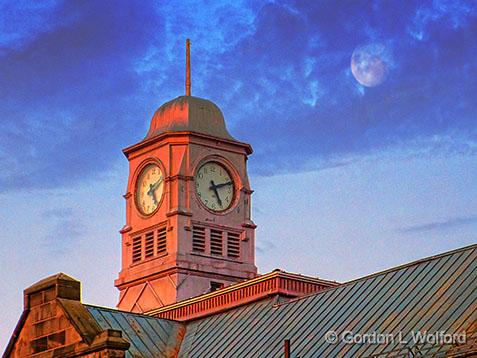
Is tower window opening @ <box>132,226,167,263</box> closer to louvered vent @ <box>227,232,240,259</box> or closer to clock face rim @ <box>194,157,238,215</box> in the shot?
clock face rim @ <box>194,157,238,215</box>

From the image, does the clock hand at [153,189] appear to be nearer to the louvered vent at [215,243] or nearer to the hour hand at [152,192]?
the hour hand at [152,192]

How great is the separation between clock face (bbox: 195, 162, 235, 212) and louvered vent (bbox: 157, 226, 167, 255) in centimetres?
330

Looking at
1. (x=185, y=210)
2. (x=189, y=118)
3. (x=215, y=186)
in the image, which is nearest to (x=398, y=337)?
(x=185, y=210)

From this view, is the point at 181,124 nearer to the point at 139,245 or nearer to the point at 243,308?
the point at 139,245

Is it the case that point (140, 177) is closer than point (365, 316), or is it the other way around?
point (365, 316)

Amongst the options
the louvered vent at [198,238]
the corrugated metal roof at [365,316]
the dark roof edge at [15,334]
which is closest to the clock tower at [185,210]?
the louvered vent at [198,238]

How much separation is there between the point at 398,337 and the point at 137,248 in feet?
150

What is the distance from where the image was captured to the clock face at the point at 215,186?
9312cm

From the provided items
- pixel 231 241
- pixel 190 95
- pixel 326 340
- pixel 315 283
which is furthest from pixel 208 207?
pixel 326 340

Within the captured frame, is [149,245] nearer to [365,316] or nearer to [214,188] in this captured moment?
[214,188]

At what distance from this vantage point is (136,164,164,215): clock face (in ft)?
309

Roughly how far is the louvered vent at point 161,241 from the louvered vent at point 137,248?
221 centimetres

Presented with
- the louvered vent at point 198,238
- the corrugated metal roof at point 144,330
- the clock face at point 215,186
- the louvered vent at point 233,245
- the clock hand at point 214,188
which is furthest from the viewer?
the louvered vent at point 233,245

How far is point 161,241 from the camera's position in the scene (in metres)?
92.9
